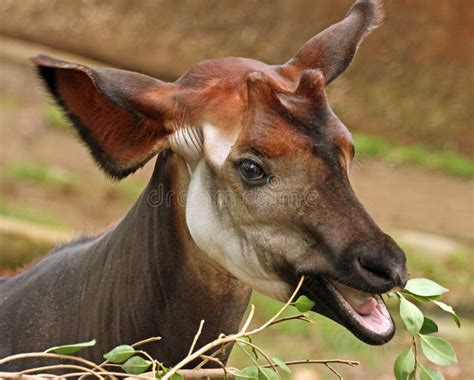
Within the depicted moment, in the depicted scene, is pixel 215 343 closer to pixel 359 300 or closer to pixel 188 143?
pixel 359 300

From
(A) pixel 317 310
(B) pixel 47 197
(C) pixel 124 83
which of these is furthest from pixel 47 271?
(B) pixel 47 197

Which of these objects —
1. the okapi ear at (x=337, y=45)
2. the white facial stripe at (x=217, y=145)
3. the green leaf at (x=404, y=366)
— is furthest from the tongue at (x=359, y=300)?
the okapi ear at (x=337, y=45)

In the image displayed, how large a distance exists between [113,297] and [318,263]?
2.65ft

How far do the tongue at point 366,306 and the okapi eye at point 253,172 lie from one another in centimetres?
40

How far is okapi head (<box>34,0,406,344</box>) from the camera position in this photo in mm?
3045

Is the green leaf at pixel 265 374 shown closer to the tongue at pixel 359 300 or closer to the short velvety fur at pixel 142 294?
the tongue at pixel 359 300

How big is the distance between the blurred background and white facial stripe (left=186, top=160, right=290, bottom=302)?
5.67 m

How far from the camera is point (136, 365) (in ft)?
10.0

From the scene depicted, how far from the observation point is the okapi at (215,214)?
3.08m

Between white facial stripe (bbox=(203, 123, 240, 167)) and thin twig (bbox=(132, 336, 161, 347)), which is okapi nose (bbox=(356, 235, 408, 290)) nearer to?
white facial stripe (bbox=(203, 123, 240, 167))

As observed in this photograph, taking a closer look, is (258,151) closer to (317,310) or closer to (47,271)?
(317,310)

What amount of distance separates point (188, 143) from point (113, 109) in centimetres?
26

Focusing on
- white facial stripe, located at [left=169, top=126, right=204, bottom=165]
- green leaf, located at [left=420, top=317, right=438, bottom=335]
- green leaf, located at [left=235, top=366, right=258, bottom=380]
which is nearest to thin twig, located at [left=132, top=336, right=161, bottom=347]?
green leaf, located at [left=235, top=366, right=258, bottom=380]

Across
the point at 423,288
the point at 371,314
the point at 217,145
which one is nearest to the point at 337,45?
the point at 217,145
